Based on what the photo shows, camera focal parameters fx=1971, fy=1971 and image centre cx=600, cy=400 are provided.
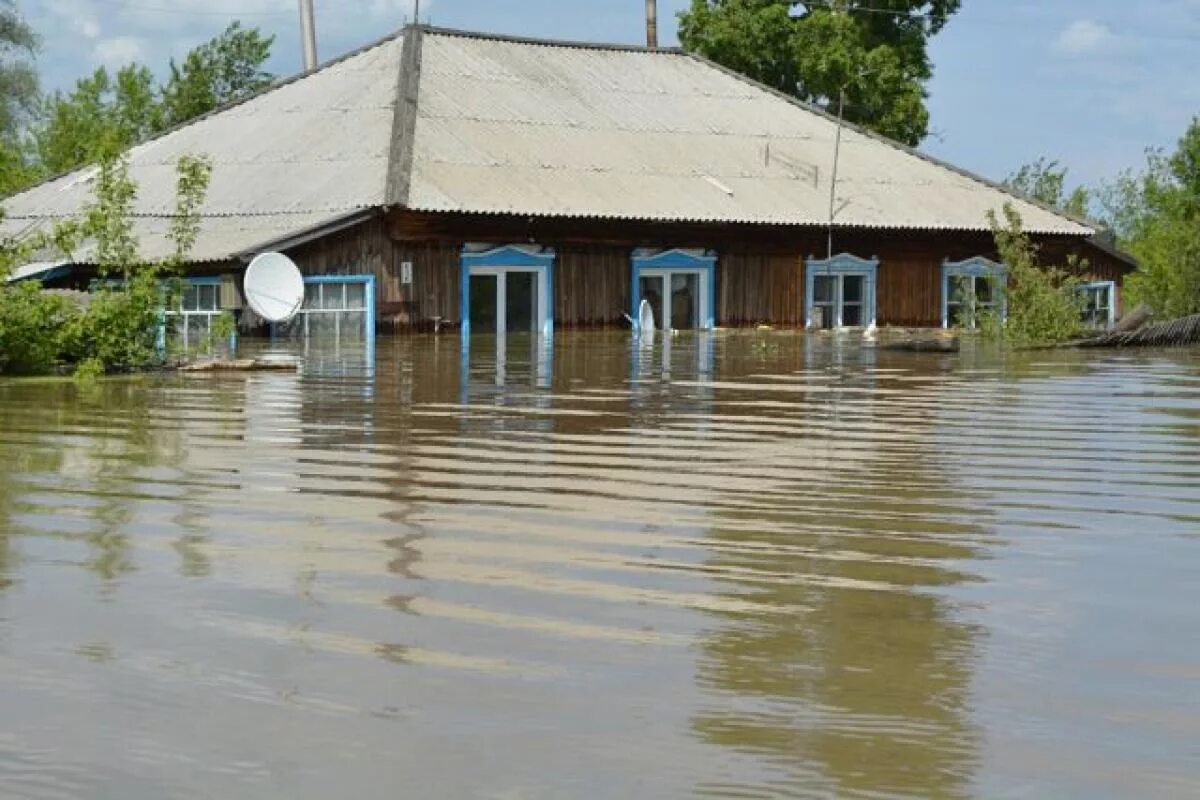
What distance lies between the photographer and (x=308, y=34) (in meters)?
50.5

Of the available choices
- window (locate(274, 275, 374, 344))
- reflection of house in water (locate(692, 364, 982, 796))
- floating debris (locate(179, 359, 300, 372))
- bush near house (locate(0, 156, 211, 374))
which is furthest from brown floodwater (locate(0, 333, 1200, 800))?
window (locate(274, 275, 374, 344))

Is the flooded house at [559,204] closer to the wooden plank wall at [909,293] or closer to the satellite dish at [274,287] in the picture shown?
the wooden plank wall at [909,293]

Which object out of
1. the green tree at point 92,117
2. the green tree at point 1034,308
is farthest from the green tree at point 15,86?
the green tree at point 1034,308

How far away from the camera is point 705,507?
987 cm

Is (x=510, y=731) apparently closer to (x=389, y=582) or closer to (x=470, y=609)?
(x=470, y=609)

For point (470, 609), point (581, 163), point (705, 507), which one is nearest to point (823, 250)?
point (581, 163)

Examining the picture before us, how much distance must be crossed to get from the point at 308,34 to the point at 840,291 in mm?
17140

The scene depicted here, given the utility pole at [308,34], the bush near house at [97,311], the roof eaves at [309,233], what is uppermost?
the utility pole at [308,34]

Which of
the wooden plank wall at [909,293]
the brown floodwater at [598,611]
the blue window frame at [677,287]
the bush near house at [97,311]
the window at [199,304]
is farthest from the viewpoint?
the wooden plank wall at [909,293]

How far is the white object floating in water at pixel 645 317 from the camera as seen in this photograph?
37.6 meters

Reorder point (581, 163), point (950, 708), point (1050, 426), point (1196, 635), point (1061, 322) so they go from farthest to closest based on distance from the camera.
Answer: point (581, 163)
point (1061, 322)
point (1050, 426)
point (1196, 635)
point (950, 708)

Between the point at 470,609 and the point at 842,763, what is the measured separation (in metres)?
2.24

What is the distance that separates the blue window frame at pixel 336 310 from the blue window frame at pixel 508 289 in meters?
2.01

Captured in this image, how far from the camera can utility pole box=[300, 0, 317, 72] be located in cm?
5028
